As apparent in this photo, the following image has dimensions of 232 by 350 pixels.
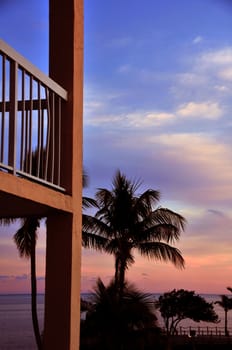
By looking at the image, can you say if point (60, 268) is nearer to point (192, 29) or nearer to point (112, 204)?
point (192, 29)

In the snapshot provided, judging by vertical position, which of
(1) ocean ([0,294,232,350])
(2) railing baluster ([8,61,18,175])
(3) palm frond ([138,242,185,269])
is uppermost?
(2) railing baluster ([8,61,18,175])

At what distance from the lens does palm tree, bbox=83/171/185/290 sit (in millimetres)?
24344

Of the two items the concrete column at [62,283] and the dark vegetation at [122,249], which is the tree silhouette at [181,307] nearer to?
the dark vegetation at [122,249]

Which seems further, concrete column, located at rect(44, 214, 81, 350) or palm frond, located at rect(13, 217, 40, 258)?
palm frond, located at rect(13, 217, 40, 258)

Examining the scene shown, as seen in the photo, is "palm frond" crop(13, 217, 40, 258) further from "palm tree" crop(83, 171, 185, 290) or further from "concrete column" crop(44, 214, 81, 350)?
"concrete column" crop(44, 214, 81, 350)

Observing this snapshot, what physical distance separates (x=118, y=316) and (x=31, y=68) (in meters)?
15.0

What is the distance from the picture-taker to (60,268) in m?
6.79

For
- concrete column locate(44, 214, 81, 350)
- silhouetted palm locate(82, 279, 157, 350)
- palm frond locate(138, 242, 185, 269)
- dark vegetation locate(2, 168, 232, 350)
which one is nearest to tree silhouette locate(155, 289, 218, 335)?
dark vegetation locate(2, 168, 232, 350)

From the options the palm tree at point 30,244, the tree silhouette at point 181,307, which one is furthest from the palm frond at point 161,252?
the tree silhouette at point 181,307

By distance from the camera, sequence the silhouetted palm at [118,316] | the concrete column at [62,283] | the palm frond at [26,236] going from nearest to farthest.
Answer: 1. the concrete column at [62,283]
2. the palm frond at [26,236]
3. the silhouetted palm at [118,316]

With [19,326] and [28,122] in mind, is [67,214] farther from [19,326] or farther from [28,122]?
[19,326]

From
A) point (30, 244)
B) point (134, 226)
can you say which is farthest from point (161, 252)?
point (30, 244)

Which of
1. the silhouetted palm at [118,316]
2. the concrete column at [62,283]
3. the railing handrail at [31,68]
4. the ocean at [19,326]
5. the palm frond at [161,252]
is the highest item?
the railing handrail at [31,68]

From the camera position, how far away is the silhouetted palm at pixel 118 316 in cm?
2027
